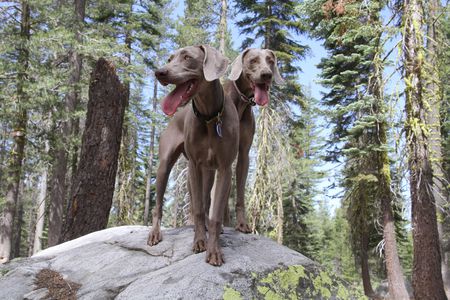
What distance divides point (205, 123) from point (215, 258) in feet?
3.94

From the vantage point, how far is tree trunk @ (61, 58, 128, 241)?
7789mm

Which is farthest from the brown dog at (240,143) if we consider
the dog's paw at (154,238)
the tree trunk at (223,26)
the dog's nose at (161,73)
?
the tree trunk at (223,26)

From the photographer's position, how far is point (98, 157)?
810cm

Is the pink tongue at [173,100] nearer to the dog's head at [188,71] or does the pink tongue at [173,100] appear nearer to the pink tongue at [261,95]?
the dog's head at [188,71]

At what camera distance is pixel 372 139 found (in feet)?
51.1

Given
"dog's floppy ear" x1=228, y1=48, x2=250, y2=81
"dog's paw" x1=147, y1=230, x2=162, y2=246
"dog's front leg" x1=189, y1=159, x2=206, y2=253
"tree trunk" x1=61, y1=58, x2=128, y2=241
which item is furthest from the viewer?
"tree trunk" x1=61, y1=58, x2=128, y2=241

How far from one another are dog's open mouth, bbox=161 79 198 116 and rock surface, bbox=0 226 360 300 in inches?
54.6

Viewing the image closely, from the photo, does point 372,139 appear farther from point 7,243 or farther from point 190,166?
point 7,243

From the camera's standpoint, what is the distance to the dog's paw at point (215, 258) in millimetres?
3430

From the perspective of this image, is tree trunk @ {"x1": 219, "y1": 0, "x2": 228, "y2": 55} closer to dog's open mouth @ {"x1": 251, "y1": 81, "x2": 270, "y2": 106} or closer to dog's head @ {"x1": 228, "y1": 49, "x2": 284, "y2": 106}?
dog's head @ {"x1": 228, "y1": 49, "x2": 284, "y2": 106}

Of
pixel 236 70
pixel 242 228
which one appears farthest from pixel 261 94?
pixel 242 228

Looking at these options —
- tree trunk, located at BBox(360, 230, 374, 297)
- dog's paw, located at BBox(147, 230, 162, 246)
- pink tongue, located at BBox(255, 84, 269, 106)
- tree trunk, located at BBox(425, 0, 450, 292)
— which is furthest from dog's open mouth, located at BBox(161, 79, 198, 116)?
tree trunk, located at BBox(360, 230, 374, 297)

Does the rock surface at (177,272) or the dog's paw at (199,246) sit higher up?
the dog's paw at (199,246)

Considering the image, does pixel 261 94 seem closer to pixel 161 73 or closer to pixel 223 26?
pixel 161 73
